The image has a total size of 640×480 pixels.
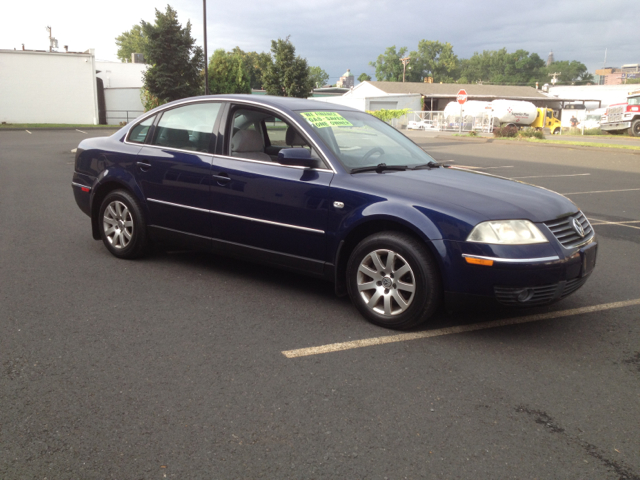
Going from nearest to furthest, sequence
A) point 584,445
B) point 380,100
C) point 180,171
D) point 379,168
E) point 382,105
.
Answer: point 584,445 < point 379,168 < point 180,171 < point 380,100 < point 382,105

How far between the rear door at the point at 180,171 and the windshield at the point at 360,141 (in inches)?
40.7

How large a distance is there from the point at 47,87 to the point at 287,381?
48691 mm

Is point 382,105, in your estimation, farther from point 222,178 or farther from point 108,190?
point 222,178

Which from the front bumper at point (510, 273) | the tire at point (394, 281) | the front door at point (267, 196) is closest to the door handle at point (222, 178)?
the front door at point (267, 196)

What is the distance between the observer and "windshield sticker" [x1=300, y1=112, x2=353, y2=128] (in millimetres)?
5148

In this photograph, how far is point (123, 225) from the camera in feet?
20.2

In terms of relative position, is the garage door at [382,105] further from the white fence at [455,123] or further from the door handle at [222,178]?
the door handle at [222,178]

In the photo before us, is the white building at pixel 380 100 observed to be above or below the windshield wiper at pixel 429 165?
above

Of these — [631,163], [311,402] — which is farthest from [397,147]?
[631,163]

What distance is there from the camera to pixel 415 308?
4285 mm

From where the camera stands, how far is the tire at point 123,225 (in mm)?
6016

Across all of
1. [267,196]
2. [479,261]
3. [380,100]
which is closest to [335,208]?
[267,196]

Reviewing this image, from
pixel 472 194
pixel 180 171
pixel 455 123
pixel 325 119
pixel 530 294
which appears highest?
pixel 455 123

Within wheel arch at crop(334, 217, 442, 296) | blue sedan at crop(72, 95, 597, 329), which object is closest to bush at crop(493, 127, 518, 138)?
blue sedan at crop(72, 95, 597, 329)
